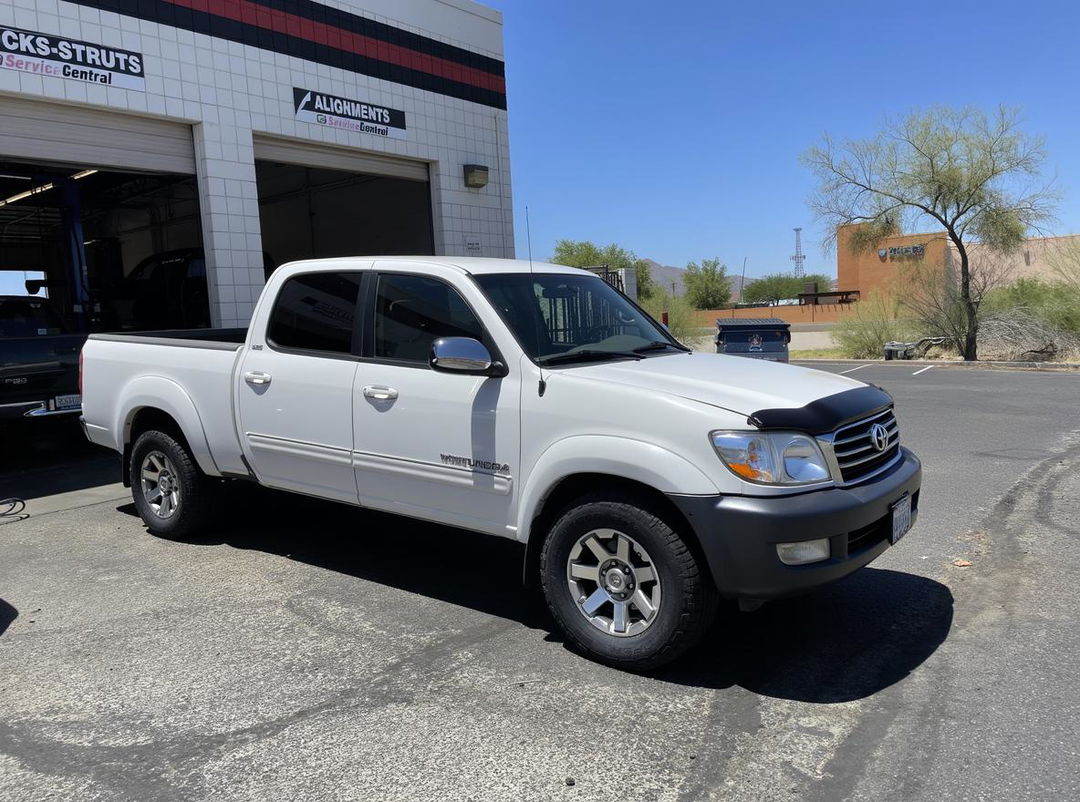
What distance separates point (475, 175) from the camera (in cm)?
1436

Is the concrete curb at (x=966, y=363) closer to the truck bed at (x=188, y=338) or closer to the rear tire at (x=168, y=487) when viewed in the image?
the truck bed at (x=188, y=338)

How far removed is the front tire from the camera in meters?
3.71

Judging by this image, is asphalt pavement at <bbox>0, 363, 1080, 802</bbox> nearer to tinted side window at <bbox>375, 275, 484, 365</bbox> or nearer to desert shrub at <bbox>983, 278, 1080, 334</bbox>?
tinted side window at <bbox>375, 275, 484, 365</bbox>

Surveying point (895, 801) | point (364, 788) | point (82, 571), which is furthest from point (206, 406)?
point (895, 801)

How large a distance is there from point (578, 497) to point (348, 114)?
10.1 m

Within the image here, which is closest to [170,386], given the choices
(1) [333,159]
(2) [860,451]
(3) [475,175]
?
(2) [860,451]

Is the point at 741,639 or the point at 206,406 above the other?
the point at 206,406

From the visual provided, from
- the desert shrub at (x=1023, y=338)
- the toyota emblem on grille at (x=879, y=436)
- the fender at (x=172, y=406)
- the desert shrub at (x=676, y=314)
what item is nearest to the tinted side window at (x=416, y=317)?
the fender at (x=172, y=406)

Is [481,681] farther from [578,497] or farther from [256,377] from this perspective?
[256,377]

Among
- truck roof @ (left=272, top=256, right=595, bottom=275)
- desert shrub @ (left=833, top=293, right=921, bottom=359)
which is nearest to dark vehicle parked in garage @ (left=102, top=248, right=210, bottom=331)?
truck roof @ (left=272, top=256, right=595, bottom=275)

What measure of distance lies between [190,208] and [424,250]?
7.66m

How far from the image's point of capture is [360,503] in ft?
16.4

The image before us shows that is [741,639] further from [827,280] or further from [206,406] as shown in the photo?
[827,280]

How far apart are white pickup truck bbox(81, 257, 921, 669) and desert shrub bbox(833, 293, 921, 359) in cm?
2201
